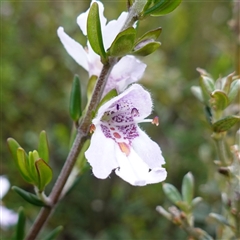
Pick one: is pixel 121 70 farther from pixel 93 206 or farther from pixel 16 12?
pixel 16 12

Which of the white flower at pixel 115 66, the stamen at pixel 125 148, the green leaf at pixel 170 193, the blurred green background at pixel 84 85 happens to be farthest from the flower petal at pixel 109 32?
the blurred green background at pixel 84 85

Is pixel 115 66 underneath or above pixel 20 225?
above

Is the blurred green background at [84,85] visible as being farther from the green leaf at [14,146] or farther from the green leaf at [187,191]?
the green leaf at [14,146]

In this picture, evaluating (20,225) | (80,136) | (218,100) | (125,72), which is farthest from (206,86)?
(20,225)

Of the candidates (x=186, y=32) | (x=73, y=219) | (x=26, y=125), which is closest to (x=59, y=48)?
(x=26, y=125)

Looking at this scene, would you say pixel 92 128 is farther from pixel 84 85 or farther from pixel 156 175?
pixel 84 85

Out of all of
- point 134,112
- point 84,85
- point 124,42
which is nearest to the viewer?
point 124,42

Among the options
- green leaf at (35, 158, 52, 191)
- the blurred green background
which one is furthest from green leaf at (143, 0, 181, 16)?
the blurred green background

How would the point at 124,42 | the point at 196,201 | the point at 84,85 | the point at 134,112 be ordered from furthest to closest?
the point at 84,85 < the point at 196,201 < the point at 134,112 < the point at 124,42
